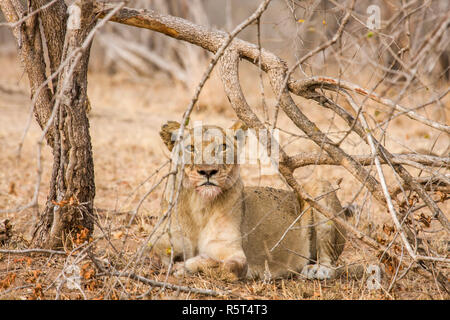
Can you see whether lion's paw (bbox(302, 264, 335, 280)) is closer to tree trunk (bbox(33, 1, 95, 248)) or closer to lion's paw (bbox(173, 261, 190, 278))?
lion's paw (bbox(173, 261, 190, 278))

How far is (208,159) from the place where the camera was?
4.13 m

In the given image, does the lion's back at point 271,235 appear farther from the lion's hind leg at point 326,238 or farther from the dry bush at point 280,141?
the dry bush at point 280,141

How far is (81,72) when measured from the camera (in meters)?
4.18

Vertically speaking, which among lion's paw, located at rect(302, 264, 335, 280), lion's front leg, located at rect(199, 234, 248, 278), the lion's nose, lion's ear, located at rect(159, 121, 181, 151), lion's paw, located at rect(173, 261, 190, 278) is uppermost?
lion's ear, located at rect(159, 121, 181, 151)

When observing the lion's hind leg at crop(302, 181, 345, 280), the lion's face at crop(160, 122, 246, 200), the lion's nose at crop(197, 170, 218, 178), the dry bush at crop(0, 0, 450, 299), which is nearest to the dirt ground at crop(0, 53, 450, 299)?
the dry bush at crop(0, 0, 450, 299)

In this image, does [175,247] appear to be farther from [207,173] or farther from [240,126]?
[240,126]

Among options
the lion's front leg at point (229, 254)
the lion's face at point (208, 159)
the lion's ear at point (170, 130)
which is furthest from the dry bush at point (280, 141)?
the lion's ear at point (170, 130)

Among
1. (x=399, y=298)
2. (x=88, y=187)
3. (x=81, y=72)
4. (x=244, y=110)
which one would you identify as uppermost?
(x=81, y=72)

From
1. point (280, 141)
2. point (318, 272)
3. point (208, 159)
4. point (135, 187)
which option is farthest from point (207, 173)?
point (280, 141)

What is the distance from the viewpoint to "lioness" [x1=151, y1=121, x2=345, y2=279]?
13.6ft

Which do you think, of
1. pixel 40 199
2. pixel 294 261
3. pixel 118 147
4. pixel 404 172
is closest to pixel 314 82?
pixel 404 172

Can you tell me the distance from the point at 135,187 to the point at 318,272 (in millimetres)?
3370

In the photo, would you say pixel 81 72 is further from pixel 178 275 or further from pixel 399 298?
pixel 399 298
